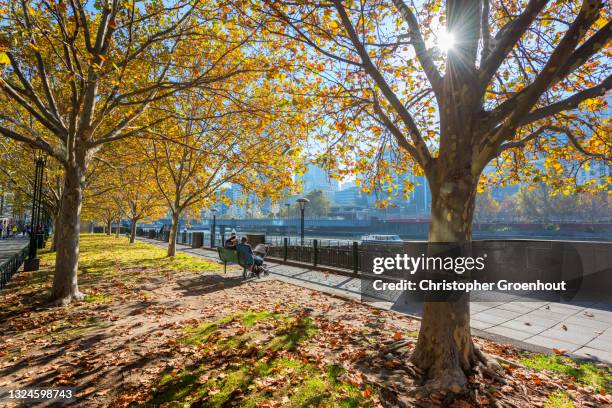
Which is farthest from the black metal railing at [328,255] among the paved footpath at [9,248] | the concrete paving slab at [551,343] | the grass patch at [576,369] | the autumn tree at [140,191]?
the paved footpath at [9,248]

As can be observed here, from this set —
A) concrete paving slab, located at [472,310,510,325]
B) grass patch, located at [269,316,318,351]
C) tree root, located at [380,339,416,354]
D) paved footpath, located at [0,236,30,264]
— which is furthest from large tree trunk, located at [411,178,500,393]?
paved footpath, located at [0,236,30,264]

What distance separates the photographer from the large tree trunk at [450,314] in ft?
12.3

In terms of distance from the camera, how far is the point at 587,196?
6756 centimetres

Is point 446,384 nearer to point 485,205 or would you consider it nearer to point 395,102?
point 395,102

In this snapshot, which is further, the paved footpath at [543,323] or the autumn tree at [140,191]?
the autumn tree at [140,191]

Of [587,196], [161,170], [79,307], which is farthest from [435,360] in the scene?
[587,196]

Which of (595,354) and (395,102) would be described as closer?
(395,102)

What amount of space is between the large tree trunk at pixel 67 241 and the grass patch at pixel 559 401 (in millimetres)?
9489

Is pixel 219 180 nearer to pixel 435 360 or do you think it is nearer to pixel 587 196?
pixel 435 360

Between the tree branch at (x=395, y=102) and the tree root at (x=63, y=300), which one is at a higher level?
the tree branch at (x=395, y=102)

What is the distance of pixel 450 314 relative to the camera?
152 inches

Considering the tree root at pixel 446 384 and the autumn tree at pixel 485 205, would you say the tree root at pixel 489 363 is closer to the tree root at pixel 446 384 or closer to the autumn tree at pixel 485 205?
the tree root at pixel 446 384

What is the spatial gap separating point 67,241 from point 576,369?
1024 cm

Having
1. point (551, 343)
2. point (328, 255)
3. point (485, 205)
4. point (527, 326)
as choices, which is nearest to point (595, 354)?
point (551, 343)
